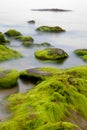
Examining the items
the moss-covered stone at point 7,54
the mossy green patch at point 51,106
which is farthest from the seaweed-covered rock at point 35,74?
the moss-covered stone at point 7,54

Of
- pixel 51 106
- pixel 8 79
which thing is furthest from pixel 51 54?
pixel 51 106

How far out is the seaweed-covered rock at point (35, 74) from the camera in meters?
17.4

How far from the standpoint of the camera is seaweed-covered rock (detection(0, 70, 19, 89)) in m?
16.0

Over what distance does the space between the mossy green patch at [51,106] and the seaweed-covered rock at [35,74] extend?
362cm

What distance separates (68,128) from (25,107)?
10.0 ft

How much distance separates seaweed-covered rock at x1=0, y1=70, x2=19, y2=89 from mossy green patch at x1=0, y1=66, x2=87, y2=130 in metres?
2.12

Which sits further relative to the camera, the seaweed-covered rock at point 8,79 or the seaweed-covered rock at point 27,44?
the seaweed-covered rock at point 27,44

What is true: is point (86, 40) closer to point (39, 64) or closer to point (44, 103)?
point (39, 64)

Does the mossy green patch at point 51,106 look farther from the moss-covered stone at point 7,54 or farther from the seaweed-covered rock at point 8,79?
the moss-covered stone at point 7,54

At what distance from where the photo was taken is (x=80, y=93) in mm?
13172

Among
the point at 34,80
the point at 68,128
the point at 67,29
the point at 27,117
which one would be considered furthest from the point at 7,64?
the point at 67,29

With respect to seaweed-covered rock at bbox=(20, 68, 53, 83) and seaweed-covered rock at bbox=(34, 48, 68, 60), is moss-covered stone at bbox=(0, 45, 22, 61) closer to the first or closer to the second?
seaweed-covered rock at bbox=(34, 48, 68, 60)

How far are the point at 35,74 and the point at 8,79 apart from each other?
6.46 feet

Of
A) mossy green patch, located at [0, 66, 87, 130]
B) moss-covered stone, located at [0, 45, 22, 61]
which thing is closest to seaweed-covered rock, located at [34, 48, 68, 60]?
moss-covered stone, located at [0, 45, 22, 61]
